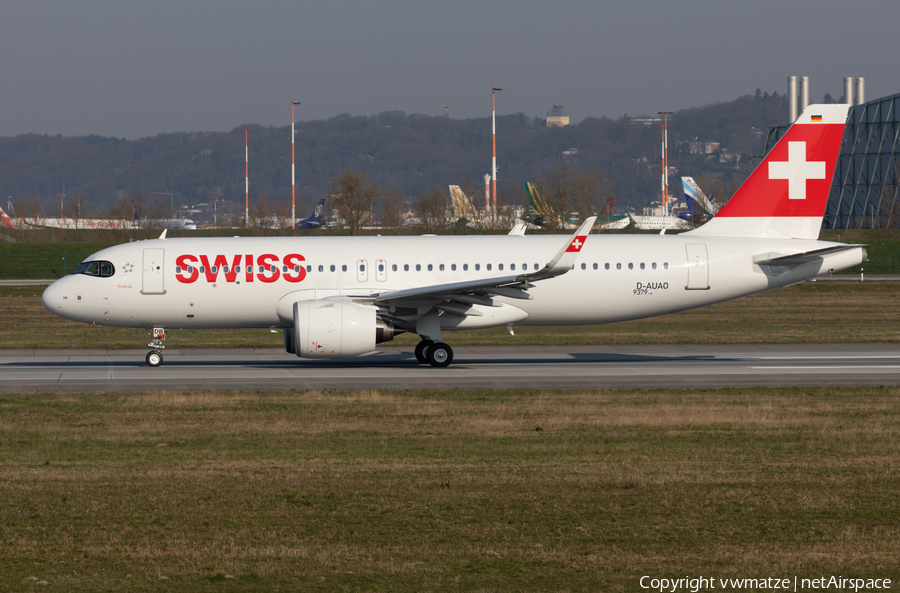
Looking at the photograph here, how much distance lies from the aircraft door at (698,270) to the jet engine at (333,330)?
9084 mm

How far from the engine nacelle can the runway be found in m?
0.71

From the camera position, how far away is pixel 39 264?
75188mm

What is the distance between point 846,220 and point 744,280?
103 metres

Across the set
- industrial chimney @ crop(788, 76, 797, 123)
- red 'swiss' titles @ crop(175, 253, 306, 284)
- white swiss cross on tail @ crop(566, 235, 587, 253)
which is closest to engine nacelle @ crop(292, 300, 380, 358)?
red 'swiss' titles @ crop(175, 253, 306, 284)

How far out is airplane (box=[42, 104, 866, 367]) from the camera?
27.5 m

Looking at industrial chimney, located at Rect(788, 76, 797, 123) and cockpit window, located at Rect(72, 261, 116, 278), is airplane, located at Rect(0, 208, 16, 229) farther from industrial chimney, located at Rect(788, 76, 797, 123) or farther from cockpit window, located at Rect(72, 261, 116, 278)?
industrial chimney, located at Rect(788, 76, 797, 123)

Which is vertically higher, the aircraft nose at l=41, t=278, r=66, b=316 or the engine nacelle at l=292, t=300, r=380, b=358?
the aircraft nose at l=41, t=278, r=66, b=316

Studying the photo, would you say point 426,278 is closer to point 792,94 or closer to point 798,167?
point 798,167

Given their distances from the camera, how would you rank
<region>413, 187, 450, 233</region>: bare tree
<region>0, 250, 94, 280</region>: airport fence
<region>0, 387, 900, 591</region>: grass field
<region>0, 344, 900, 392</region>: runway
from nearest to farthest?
<region>0, 387, 900, 591</region>: grass field < <region>0, 344, 900, 392</region>: runway < <region>0, 250, 94, 280</region>: airport fence < <region>413, 187, 450, 233</region>: bare tree

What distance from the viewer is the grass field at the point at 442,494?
916 centimetres

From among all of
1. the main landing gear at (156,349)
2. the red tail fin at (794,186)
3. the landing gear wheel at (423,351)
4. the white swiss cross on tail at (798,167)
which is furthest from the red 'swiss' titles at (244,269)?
the white swiss cross on tail at (798,167)

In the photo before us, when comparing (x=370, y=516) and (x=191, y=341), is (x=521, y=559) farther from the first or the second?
(x=191, y=341)

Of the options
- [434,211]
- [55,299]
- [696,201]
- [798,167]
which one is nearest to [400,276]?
[55,299]

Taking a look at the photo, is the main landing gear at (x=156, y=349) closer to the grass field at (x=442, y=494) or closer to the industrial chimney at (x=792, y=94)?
the grass field at (x=442, y=494)
